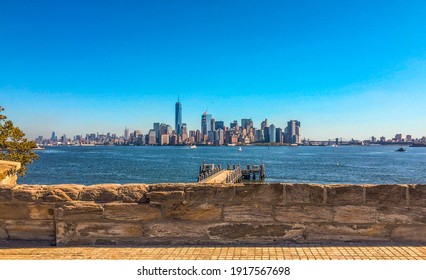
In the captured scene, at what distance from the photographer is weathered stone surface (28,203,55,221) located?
17.0 ft

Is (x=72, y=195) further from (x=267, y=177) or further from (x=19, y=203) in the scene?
(x=267, y=177)

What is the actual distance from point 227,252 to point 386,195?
2.02 metres

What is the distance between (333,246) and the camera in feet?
15.8

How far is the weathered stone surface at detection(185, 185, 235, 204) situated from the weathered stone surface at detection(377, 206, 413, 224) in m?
1.78

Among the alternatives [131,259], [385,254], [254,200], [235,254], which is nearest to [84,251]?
[131,259]

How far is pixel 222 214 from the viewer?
16.6ft

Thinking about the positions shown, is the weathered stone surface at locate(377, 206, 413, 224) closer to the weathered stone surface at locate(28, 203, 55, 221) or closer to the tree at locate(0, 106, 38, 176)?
the weathered stone surface at locate(28, 203, 55, 221)

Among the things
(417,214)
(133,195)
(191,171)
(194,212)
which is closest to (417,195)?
(417,214)

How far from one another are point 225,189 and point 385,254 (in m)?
1.91

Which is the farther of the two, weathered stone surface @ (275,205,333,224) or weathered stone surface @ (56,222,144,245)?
weathered stone surface @ (56,222,144,245)

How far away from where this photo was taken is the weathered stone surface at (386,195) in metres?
4.96

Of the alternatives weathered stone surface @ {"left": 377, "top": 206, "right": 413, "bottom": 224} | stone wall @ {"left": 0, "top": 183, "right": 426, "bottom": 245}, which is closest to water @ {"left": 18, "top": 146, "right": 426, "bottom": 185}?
stone wall @ {"left": 0, "top": 183, "right": 426, "bottom": 245}

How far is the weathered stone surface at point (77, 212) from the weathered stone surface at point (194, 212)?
0.83 metres

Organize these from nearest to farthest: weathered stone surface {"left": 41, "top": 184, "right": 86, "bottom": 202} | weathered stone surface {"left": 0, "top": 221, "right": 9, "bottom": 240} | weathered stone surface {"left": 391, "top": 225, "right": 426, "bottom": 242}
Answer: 1. weathered stone surface {"left": 391, "top": 225, "right": 426, "bottom": 242}
2. weathered stone surface {"left": 41, "top": 184, "right": 86, "bottom": 202}
3. weathered stone surface {"left": 0, "top": 221, "right": 9, "bottom": 240}
